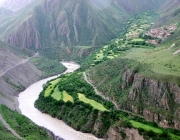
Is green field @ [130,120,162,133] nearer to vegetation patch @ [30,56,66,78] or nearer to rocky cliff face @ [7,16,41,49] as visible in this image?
vegetation patch @ [30,56,66,78]

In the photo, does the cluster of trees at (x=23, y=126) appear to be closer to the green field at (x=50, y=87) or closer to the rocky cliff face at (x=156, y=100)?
the green field at (x=50, y=87)

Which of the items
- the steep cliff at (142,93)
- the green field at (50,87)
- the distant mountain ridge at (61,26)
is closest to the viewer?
the steep cliff at (142,93)

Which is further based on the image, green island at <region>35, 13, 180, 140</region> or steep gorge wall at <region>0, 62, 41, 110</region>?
steep gorge wall at <region>0, 62, 41, 110</region>

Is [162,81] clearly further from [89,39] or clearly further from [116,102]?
[89,39]

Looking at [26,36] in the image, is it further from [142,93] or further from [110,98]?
[142,93]

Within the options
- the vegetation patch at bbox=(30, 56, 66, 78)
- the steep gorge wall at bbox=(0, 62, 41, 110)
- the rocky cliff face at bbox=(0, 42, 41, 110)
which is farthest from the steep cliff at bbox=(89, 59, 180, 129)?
the vegetation patch at bbox=(30, 56, 66, 78)

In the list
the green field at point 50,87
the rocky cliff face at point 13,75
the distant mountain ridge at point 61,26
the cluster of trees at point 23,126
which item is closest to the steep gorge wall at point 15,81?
the rocky cliff face at point 13,75

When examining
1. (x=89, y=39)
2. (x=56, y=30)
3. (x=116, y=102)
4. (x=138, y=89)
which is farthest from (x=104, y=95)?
(x=56, y=30)
